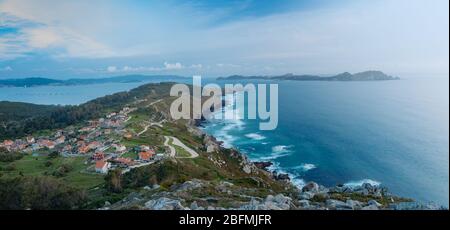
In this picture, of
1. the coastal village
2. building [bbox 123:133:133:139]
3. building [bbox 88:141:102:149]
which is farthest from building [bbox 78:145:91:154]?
building [bbox 123:133:133:139]

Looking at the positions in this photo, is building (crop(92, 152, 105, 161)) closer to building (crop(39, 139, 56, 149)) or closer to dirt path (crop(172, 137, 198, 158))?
dirt path (crop(172, 137, 198, 158))

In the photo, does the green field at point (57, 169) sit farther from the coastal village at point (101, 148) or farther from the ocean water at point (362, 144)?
the ocean water at point (362, 144)

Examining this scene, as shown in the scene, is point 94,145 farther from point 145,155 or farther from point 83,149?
point 145,155

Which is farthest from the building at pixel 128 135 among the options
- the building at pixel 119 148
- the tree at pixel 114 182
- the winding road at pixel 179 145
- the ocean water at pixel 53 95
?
the tree at pixel 114 182

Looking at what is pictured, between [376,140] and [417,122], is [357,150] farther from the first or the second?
[417,122]

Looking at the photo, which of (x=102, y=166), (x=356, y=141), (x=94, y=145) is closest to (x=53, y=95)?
(x=94, y=145)

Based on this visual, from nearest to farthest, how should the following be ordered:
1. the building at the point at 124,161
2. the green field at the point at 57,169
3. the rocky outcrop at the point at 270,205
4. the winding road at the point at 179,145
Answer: the rocky outcrop at the point at 270,205, the green field at the point at 57,169, the building at the point at 124,161, the winding road at the point at 179,145

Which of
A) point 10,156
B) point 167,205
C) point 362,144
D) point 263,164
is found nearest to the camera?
point 167,205

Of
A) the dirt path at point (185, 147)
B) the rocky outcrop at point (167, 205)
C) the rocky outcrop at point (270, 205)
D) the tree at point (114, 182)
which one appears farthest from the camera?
the dirt path at point (185, 147)
